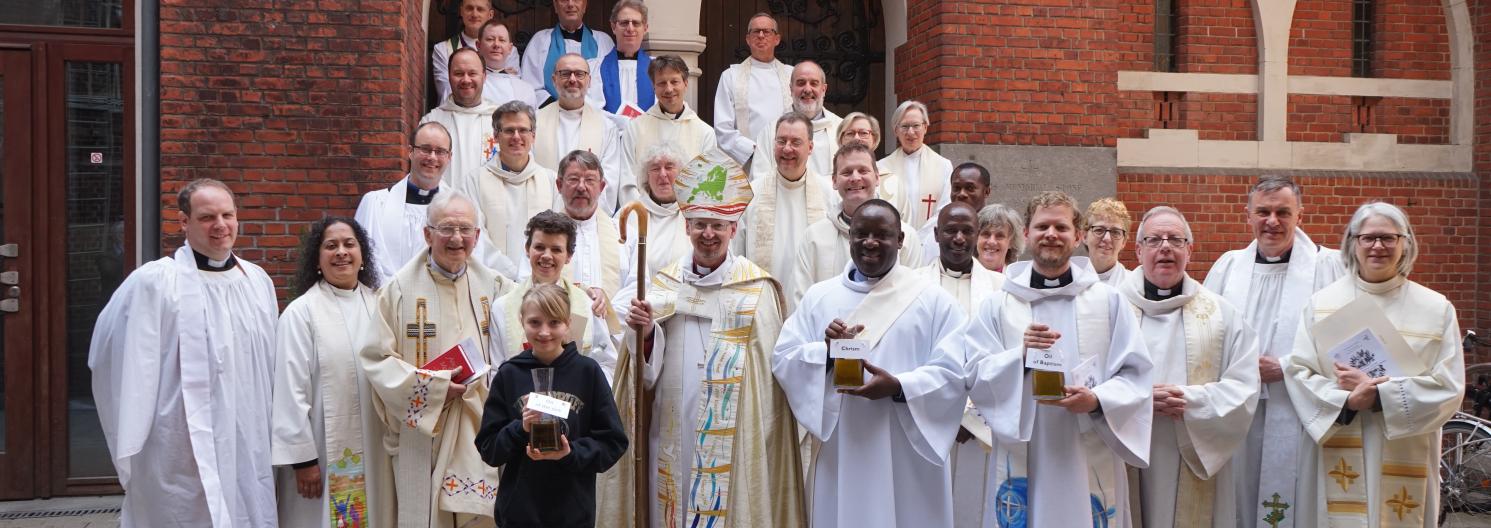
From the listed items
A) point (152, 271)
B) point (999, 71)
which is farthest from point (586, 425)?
point (999, 71)

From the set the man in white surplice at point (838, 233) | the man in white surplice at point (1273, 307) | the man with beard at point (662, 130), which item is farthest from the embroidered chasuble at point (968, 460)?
the man with beard at point (662, 130)

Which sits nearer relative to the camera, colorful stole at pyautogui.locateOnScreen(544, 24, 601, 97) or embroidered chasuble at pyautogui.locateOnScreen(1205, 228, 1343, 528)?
embroidered chasuble at pyautogui.locateOnScreen(1205, 228, 1343, 528)

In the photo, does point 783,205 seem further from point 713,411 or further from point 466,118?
point 466,118

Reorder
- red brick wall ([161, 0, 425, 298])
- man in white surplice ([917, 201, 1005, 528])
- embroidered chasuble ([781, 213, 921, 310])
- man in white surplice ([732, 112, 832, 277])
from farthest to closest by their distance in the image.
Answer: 1. red brick wall ([161, 0, 425, 298])
2. man in white surplice ([732, 112, 832, 277])
3. embroidered chasuble ([781, 213, 921, 310])
4. man in white surplice ([917, 201, 1005, 528])

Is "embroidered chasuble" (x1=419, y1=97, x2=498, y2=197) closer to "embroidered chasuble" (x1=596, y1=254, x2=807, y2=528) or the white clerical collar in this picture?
the white clerical collar

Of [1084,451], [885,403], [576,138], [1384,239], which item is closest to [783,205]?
[576,138]

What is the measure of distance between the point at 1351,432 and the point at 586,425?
317cm

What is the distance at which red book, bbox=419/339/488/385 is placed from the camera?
5.39m

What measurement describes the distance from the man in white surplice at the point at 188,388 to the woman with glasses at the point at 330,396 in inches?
7.8

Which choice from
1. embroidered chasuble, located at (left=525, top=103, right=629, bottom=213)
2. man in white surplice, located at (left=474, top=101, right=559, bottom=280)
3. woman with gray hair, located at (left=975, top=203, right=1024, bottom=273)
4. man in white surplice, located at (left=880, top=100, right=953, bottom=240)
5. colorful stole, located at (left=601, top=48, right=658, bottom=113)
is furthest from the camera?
colorful stole, located at (left=601, top=48, right=658, bottom=113)

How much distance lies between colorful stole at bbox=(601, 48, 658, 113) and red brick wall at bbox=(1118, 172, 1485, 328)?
366 cm

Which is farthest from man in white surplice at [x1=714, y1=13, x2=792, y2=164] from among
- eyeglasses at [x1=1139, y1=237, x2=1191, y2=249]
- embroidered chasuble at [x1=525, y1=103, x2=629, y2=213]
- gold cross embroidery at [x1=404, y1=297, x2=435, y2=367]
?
eyeglasses at [x1=1139, y1=237, x2=1191, y2=249]

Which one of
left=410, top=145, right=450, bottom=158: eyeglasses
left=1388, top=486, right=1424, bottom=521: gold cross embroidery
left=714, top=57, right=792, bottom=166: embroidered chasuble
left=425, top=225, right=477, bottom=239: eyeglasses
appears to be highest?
left=714, top=57, right=792, bottom=166: embroidered chasuble

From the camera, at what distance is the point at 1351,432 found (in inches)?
214
